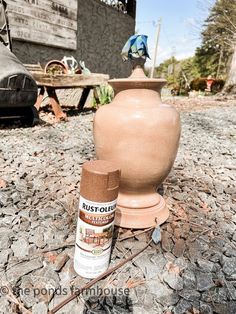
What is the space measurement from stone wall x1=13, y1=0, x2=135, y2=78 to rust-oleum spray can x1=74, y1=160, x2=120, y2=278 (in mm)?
3898

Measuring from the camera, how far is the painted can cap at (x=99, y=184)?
104cm

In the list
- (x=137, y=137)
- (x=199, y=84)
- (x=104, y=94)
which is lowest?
(x=199, y=84)

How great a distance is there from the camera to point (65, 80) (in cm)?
372

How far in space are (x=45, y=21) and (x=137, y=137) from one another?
165 inches

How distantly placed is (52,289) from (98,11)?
6.16m

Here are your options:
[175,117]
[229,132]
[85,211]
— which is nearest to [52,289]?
[85,211]

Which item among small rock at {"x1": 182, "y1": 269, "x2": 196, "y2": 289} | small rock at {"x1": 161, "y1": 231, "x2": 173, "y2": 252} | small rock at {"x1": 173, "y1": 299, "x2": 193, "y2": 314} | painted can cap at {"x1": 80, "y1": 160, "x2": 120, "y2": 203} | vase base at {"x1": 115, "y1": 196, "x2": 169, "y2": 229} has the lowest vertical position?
small rock at {"x1": 173, "y1": 299, "x2": 193, "y2": 314}

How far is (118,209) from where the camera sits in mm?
1428

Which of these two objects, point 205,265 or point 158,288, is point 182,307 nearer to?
point 158,288

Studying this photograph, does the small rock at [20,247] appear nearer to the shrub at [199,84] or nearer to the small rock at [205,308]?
the small rock at [205,308]

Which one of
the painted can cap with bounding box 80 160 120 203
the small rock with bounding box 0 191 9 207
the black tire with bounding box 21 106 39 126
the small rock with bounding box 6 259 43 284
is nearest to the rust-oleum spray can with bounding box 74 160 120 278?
the painted can cap with bounding box 80 160 120 203

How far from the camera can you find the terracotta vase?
1233 mm

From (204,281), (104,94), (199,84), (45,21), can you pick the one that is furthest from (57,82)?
(199,84)

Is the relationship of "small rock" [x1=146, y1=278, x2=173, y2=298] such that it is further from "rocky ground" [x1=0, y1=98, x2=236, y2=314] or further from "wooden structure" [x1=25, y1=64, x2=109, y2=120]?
"wooden structure" [x1=25, y1=64, x2=109, y2=120]
